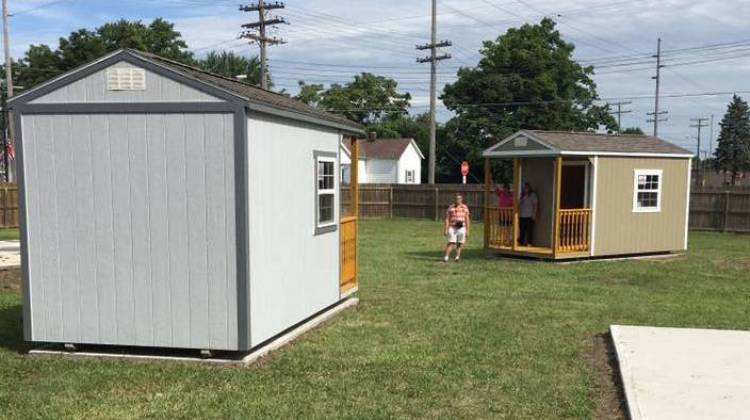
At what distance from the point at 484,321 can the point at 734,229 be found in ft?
62.5

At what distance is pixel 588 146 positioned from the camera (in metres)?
15.2

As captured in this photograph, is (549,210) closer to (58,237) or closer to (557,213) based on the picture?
(557,213)

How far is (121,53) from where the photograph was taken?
6.61 metres

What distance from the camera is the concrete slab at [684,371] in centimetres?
527

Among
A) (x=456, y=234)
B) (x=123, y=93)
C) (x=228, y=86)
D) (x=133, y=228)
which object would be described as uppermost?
(x=228, y=86)

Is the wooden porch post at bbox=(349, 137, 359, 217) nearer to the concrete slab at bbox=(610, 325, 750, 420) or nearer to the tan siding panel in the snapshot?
the concrete slab at bbox=(610, 325, 750, 420)

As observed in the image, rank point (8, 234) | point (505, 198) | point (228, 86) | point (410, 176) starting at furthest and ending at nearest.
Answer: point (410, 176)
point (8, 234)
point (505, 198)
point (228, 86)

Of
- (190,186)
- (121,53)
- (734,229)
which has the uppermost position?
(121,53)

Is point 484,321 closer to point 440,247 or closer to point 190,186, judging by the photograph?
point 190,186

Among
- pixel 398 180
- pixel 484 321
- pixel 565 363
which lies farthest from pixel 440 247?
pixel 398 180

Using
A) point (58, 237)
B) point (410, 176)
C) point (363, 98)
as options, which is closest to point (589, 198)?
point (58, 237)

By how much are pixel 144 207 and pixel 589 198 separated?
36.1ft

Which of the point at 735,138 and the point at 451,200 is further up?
the point at 735,138

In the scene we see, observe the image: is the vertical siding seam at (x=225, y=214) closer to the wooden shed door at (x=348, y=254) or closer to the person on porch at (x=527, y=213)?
the wooden shed door at (x=348, y=254)
